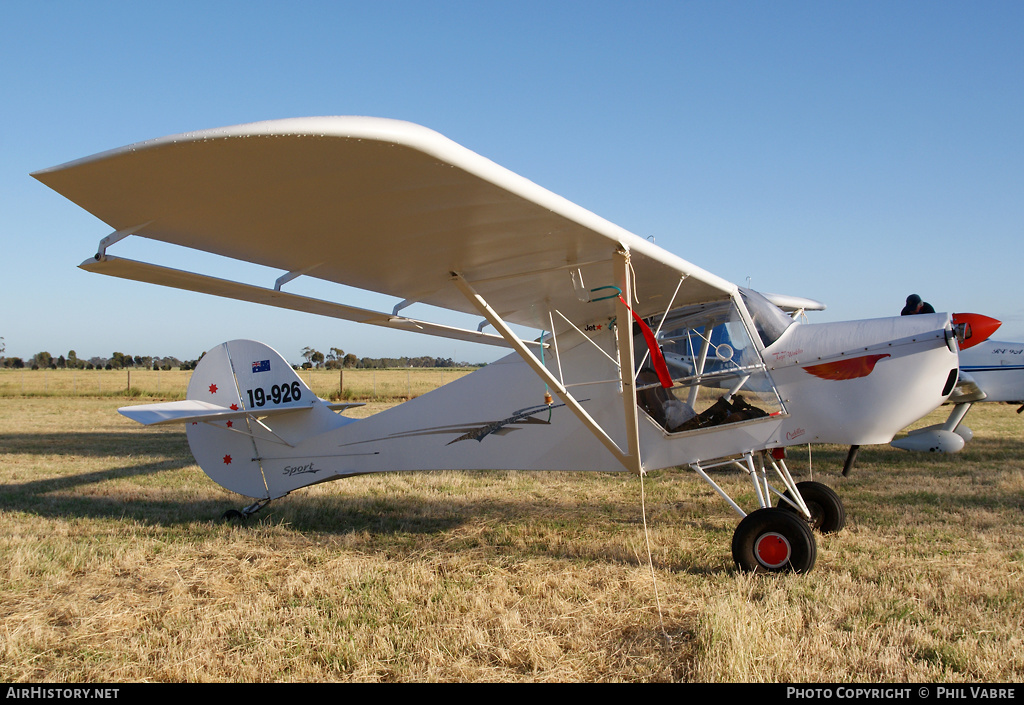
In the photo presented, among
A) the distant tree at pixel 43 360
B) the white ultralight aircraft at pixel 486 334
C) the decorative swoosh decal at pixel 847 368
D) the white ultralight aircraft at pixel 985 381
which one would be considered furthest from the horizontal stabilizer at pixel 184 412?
the distant tree at pixel 43 360

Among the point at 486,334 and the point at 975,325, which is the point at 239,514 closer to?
the point at 486,334

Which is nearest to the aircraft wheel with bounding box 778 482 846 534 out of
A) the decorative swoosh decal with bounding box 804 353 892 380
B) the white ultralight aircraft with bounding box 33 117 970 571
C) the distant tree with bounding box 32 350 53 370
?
the white ultralight aircraft with bounding box 33 117 970 571

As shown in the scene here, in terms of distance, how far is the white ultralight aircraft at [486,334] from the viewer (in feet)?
8.53

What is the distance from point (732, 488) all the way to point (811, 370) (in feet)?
10.8

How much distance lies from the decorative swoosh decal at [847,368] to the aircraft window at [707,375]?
35 cm

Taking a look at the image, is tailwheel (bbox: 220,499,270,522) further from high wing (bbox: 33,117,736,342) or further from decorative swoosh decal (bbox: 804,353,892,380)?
decorative swoosh decal (bbox: 804,353,892,380)

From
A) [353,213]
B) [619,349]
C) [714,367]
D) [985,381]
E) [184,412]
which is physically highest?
[353,213]

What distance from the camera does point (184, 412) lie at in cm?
622

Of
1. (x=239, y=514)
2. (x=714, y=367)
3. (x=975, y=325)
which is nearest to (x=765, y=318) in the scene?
(x=714, y=367)

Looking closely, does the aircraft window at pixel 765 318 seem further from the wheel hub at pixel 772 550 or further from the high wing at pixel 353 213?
the wheel hub at pixel 772 550

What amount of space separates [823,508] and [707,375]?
181cm

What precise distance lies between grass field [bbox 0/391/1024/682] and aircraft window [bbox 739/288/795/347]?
5.72 feet

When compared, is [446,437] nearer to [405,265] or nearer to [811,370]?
[405,265]
